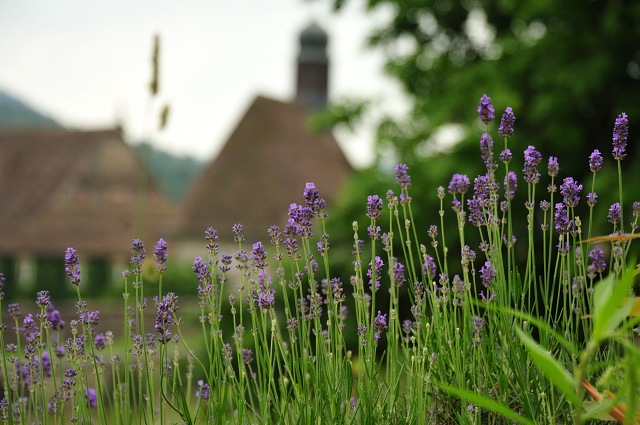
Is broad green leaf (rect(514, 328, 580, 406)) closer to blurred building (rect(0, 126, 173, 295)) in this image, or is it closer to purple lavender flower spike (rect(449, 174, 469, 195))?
purple lavender flower spike (rect(449, 174, 469, 195))

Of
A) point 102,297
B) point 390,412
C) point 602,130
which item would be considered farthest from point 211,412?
point 102,297

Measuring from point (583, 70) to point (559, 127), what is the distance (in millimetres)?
851

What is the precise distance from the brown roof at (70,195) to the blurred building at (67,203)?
0.04m

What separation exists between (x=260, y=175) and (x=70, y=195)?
1000 cm

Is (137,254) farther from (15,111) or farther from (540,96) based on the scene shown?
(15,111)

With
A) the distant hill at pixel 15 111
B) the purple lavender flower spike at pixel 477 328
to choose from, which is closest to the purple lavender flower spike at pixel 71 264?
the purple lavender flower spike at pixel 477 328

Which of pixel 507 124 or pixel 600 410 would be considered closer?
pixel 600 410

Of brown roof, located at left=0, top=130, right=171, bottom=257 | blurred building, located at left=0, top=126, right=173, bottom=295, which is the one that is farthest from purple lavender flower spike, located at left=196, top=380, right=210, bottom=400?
brown roof, located at left=0, top=130, right=171, bottom=257

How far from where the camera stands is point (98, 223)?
24750mm

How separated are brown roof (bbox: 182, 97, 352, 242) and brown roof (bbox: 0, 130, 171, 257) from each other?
5.97m

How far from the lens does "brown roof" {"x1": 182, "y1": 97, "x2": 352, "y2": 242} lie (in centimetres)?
1942

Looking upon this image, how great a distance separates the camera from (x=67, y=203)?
81.7 ft

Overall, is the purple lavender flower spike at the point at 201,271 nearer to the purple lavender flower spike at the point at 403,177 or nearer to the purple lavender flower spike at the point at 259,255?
the purple lavender flower spike at the point at 259,255

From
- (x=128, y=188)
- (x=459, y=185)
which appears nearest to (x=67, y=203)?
(x=128, y=188)
